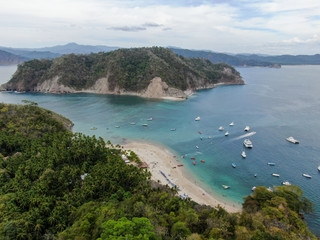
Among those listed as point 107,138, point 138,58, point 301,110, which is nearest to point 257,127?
point 301,110

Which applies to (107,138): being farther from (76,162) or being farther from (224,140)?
(224,140)

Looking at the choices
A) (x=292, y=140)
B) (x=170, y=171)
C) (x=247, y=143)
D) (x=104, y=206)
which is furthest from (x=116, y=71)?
(x=104, y=206)

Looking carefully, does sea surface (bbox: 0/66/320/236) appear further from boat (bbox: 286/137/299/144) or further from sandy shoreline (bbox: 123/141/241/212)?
sandy shoreline (bbox: 123/141/241/212)

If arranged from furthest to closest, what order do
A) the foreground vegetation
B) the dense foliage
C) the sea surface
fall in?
the dense foliage
the sea surface
the foreground vegetation

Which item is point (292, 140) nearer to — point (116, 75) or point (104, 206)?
point (104, 206)

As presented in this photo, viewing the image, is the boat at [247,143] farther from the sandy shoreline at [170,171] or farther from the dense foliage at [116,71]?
the dense foliage at [116,71]

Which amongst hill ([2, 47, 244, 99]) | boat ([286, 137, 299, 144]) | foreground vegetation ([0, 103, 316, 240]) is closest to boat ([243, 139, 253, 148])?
boat ([286, 137, 299, 144])

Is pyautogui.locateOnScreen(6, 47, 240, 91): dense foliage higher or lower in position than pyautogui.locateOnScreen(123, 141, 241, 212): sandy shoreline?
higher

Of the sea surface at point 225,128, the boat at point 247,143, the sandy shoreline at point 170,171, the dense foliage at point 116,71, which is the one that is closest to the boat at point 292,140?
the sea surface at point 225,128
